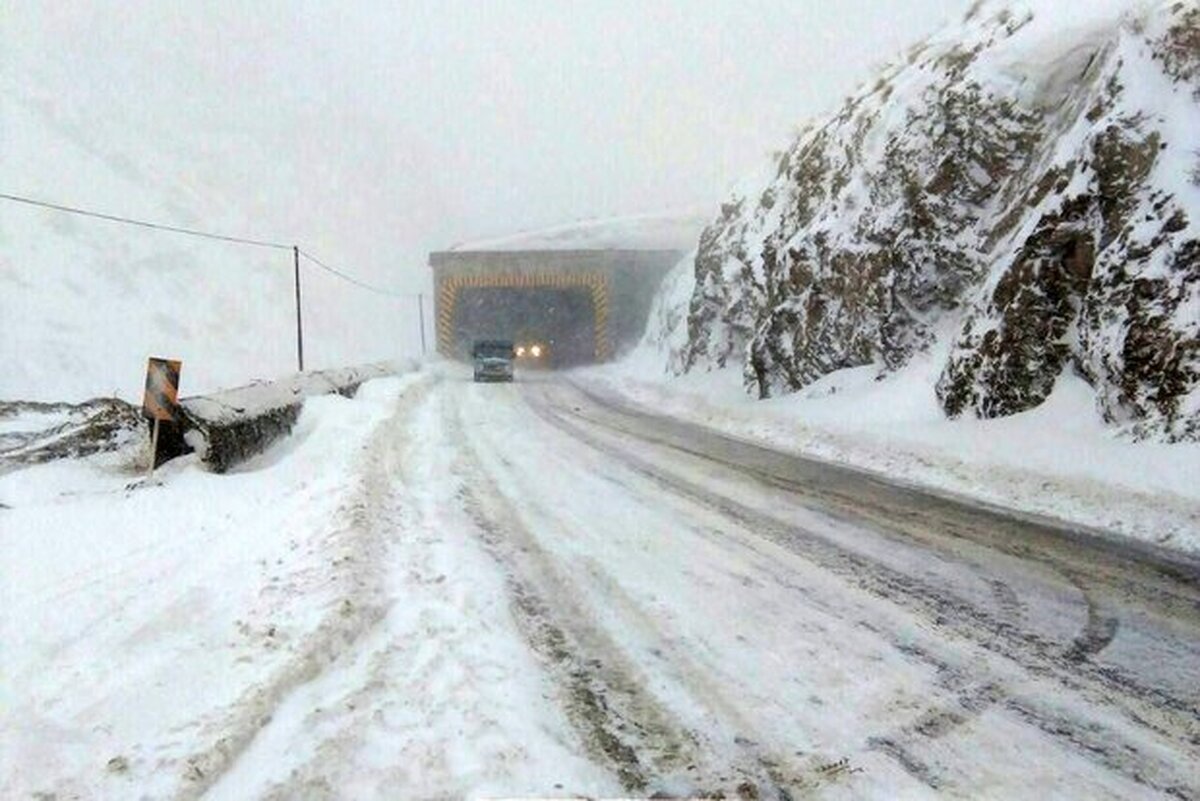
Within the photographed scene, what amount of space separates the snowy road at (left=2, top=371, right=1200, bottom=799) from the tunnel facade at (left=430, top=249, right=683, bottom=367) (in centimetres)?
3539

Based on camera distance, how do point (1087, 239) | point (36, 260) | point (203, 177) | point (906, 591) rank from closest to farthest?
point (906, 591) < point (1087, 239) < point (36, 260) < point (203, 177)

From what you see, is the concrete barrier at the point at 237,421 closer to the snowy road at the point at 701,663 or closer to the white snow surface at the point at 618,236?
the snowy road at the point at 701,663

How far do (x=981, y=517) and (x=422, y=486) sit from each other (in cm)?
562

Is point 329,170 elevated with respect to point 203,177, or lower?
elevated

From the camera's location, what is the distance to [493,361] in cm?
3150

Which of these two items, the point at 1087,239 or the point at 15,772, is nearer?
the point at 15,772

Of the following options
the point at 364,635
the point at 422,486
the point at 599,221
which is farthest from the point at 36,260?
the point at 599,221

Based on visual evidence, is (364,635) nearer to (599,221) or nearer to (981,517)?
(981,517)

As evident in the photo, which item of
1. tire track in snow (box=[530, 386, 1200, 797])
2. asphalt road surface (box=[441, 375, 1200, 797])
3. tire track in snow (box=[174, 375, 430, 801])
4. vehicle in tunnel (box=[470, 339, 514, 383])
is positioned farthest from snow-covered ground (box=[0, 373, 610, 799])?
vehicle in tunnel (box=[470, 339, 514, 383])

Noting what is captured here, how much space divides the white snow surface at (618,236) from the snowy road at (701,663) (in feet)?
122

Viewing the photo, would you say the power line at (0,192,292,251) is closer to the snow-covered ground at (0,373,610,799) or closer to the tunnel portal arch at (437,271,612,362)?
the tunnel portal arch at (437,271,612,362)

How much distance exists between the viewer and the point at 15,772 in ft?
8.87

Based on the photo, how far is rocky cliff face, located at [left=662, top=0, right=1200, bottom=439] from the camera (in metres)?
8.51

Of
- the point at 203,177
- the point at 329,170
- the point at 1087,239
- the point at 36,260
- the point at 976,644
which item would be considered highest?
the point at 329,170
